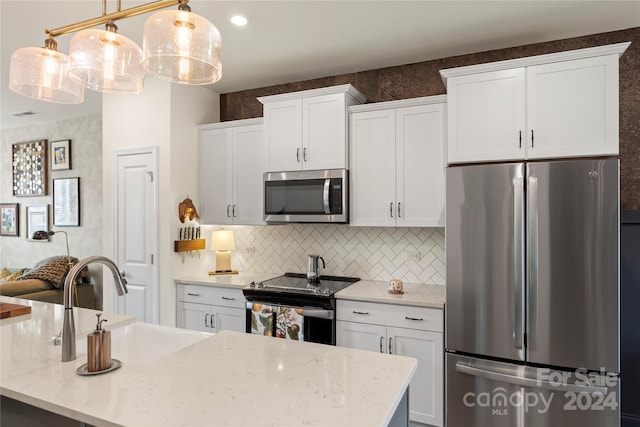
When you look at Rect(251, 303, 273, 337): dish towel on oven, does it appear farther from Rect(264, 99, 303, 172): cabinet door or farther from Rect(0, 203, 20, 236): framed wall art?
Rect(0, 203, 20, 236): framed wall art

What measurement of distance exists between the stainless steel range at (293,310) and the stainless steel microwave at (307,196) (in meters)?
0.58

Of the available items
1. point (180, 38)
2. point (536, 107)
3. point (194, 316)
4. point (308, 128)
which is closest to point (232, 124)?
point (308, 128)

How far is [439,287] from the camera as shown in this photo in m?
3.12

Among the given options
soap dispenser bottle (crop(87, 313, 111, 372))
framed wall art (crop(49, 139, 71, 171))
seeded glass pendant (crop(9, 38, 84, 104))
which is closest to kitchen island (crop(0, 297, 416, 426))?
soap dispenser bottle (crop(87, 313, 111, 372))

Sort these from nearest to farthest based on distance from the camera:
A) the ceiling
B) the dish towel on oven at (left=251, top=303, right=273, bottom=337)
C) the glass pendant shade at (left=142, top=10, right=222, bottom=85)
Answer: the glass pendant shade at (left=142, top=10, right=222, bottom=85), the ceiling, the dish towel on oven at (left=251, top=303, right=273, bottom=337)

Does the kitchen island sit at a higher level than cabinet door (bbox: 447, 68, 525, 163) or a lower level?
lower

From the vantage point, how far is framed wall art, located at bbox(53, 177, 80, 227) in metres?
5.22

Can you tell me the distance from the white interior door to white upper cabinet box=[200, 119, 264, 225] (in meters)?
0.49

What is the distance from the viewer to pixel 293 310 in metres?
2.98

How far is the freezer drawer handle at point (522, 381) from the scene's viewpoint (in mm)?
2162

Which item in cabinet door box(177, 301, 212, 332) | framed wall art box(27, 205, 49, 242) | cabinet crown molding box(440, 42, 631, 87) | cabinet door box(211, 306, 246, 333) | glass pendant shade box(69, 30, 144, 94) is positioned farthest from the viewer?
framed wall art box(27, 205, 49, 242)

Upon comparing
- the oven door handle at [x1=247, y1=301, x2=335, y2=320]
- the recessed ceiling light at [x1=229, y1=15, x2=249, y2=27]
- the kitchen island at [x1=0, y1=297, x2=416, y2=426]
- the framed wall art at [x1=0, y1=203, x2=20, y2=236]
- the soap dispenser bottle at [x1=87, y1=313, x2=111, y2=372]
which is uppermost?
the recessed ceiling light at [x1=229, y1=15, x2=249, y2=27]

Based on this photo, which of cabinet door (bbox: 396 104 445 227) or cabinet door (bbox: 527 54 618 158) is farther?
cabinet door (bbox: 396 104 445 227)

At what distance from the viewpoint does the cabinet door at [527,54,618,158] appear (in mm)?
2260
